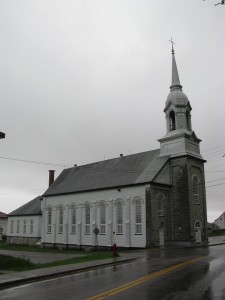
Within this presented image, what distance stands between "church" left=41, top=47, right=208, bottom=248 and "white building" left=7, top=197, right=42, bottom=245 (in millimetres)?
9405

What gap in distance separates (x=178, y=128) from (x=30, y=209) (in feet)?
101

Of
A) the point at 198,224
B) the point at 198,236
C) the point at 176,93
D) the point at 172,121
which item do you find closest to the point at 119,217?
the point at 198,224

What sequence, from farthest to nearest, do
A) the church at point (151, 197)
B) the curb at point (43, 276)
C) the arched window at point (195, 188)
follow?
the arched window at point (195, 188) < the church at point (151, 197) < the curb at point (43, 276)

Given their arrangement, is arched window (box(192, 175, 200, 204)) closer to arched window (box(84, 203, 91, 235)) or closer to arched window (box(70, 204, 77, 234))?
arched window (box(84, 203, 91, 235))

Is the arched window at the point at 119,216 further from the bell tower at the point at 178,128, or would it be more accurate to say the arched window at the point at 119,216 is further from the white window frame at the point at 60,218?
the white window frame at the point at 60,218

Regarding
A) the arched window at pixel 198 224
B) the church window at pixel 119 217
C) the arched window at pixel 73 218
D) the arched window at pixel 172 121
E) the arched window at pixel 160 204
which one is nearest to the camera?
the arched window at pixel 160 204

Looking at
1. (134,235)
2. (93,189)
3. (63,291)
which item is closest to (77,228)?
(93,189)

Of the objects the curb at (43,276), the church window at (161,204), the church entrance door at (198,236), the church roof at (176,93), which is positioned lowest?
the curb at (43,276)

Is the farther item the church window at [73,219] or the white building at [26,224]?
the white building at [26,224]

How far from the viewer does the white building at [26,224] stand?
55094 mm

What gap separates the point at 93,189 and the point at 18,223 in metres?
23.4

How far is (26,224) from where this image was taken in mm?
57906

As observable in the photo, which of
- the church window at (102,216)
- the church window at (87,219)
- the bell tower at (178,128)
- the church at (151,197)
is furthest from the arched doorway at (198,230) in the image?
the church window at (87,219)

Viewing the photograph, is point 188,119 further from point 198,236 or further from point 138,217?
point 198,236
